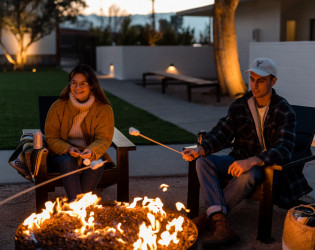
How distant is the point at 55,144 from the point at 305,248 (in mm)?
2083

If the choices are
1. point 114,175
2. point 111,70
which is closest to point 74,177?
point 114,175

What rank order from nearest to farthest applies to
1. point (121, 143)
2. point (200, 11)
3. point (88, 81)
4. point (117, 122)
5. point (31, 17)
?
point (88, 81) → point (121, 143) → point (117, 122) → point (200, 11) → point (31, 17)

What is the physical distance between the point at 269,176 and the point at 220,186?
0.41 metres

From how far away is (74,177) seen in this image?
377 centimetres

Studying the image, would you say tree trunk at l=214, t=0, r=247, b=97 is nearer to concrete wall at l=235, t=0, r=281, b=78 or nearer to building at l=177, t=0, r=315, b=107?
building at l=177, t=0, r=315, b=107

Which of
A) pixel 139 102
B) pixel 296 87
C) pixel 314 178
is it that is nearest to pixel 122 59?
pixel 139 102

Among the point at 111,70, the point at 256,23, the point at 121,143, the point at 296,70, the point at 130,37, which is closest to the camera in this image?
the point at 121,143

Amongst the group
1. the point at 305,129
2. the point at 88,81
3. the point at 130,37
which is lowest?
the point at 305,129

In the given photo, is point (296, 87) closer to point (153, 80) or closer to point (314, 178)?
point (314, 178)

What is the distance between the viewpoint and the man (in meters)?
3.47

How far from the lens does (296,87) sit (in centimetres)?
848

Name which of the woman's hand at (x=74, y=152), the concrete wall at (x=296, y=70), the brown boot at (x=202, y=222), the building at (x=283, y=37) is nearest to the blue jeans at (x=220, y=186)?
the brown boot at (x=202, y=222)

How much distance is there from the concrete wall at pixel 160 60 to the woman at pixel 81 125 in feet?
53.0

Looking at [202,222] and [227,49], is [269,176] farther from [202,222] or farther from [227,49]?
[227,49]
